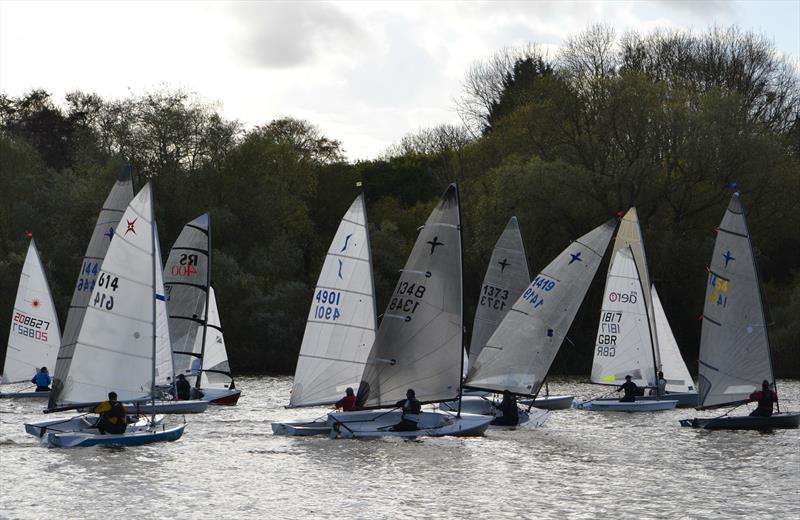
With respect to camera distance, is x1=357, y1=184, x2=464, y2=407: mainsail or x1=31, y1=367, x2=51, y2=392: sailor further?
x1=31, y1=367, x2=51, y2=392: sailor

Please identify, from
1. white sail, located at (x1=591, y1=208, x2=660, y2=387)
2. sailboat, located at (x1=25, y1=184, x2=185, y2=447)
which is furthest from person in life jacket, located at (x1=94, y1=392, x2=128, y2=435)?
white sail, located at (x1=591, y1=208, x2=660, y2=387)

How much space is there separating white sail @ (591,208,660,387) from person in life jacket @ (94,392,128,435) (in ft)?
61.3

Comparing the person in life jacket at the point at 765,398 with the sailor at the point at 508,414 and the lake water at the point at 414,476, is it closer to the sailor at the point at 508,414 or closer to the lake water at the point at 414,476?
the lake water at the point at 414,476

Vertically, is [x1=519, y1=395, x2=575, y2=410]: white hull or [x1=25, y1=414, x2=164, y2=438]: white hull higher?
[x1=519, y1=395, x2=575, y2=410]: white hull

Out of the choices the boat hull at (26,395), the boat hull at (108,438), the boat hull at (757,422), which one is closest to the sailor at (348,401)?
the boat hull at (108,438)

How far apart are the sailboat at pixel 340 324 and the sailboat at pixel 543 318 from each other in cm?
448

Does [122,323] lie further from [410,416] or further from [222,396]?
[222,396]

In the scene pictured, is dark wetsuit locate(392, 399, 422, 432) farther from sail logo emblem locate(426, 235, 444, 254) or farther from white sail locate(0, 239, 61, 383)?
white sail locate(0, 239, 61, 383)

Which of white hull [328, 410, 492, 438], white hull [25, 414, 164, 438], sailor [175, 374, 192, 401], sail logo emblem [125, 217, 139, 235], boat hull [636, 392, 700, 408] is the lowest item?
white hull [25, 414, 164, 438]

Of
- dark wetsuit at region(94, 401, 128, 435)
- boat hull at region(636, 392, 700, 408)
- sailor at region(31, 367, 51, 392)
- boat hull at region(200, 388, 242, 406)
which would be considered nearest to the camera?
dark wetsuit at region(94, 401, 128, 435)

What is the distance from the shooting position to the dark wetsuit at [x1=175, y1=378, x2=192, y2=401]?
39469 mm

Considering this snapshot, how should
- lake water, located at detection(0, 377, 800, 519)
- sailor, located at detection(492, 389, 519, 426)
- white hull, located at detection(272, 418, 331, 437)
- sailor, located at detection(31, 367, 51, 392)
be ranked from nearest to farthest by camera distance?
lake water, located at detection(0, 377, 800, 519) < white hull, located at detection(272, 418, 331, 437) < sailor, located at detection(492, 389, 519, 426) < sailor, located at detection(31, 367, 51, 392)

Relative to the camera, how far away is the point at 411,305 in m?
30.7

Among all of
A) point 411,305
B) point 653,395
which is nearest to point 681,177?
point 653,395
